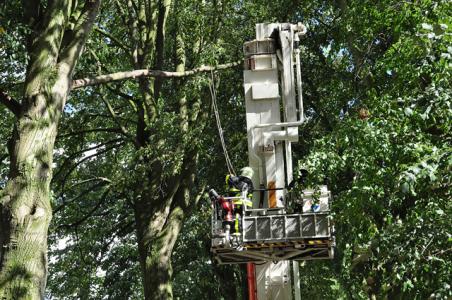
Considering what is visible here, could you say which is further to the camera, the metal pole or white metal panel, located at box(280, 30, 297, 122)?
the metal pole

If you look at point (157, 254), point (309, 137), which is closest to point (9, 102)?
point (157, 254)

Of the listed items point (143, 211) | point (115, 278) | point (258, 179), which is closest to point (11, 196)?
point (258, 179)

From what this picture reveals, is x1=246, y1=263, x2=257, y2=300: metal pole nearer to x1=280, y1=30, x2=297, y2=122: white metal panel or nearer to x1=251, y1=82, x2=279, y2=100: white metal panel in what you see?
x1=280, y1=30, x2=297, y2=122: white metal panel

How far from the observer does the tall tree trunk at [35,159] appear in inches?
304

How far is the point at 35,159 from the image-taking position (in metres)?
8.41

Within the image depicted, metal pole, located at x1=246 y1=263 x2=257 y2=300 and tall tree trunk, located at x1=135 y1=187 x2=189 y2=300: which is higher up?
tall tree trunk, located at x1=135 y1=187 x2=189 y2=300

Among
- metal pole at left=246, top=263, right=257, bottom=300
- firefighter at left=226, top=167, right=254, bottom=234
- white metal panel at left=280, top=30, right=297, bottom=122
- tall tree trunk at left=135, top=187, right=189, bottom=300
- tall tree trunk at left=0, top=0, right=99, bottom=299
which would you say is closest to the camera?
A: tall tree trunk at left=0, top=0, right=99, bottom=299

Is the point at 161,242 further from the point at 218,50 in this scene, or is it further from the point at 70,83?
the point at 70,83

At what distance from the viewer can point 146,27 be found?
17344 millimetres

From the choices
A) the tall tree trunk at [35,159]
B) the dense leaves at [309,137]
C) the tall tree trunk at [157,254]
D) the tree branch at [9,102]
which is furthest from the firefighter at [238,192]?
the tall tree trunk at [157,254]

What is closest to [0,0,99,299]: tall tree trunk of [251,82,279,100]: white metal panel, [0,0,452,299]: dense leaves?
[0,0,452,299]: dense leaves

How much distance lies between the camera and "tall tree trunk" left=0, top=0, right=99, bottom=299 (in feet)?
25.3

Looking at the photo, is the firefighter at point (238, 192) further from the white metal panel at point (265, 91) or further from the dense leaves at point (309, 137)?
the white metal panel at point (265, 91)

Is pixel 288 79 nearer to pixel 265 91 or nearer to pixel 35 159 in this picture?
pixel 265 91
